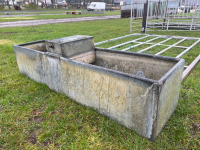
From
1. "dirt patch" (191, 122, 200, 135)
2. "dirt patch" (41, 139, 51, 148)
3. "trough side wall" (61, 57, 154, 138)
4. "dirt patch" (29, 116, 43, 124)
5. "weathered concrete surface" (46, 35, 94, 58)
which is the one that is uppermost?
"weathered concrete surface" (46, 35, 94, 58)

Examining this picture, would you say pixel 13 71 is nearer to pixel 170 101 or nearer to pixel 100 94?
pixel 100 94

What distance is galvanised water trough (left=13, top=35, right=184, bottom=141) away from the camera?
1.83 meters

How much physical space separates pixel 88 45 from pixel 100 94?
1.29 meters

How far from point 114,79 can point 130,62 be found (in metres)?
0.96

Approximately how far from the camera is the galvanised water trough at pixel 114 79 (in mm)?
1830

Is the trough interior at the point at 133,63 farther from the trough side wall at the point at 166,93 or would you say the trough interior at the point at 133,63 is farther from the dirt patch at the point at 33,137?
the dirt patch at the point at 33,137

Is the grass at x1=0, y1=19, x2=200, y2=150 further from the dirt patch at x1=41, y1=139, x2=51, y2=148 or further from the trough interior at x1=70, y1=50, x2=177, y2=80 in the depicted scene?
the trough interior at x1=70, y1=50, x2=177, y2=80

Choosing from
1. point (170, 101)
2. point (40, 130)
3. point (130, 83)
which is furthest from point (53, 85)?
point (170, 101)

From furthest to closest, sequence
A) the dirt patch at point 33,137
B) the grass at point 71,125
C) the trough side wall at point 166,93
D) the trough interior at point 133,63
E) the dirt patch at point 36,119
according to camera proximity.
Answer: the trough interior at point 133,63 < the dirt patch at point 36,119 < the dirt patch at point 33,137 < the grass at point 71,125 < the trough side wall at point 166,93

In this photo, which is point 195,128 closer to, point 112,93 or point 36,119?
point 112,93

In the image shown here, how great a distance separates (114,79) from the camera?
2023 mm

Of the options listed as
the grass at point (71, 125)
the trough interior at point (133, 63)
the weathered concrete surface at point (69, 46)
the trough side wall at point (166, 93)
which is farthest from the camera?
the weathered concrete surface at point (69, 46)

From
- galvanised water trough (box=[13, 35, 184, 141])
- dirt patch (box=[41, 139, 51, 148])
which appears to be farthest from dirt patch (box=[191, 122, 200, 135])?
dirt patch (box=[41, 139, 51, 148])

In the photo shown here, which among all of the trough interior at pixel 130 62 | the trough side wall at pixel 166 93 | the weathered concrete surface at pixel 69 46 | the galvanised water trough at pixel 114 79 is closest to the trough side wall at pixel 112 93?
the galvanised water trough at pixel 114 79
